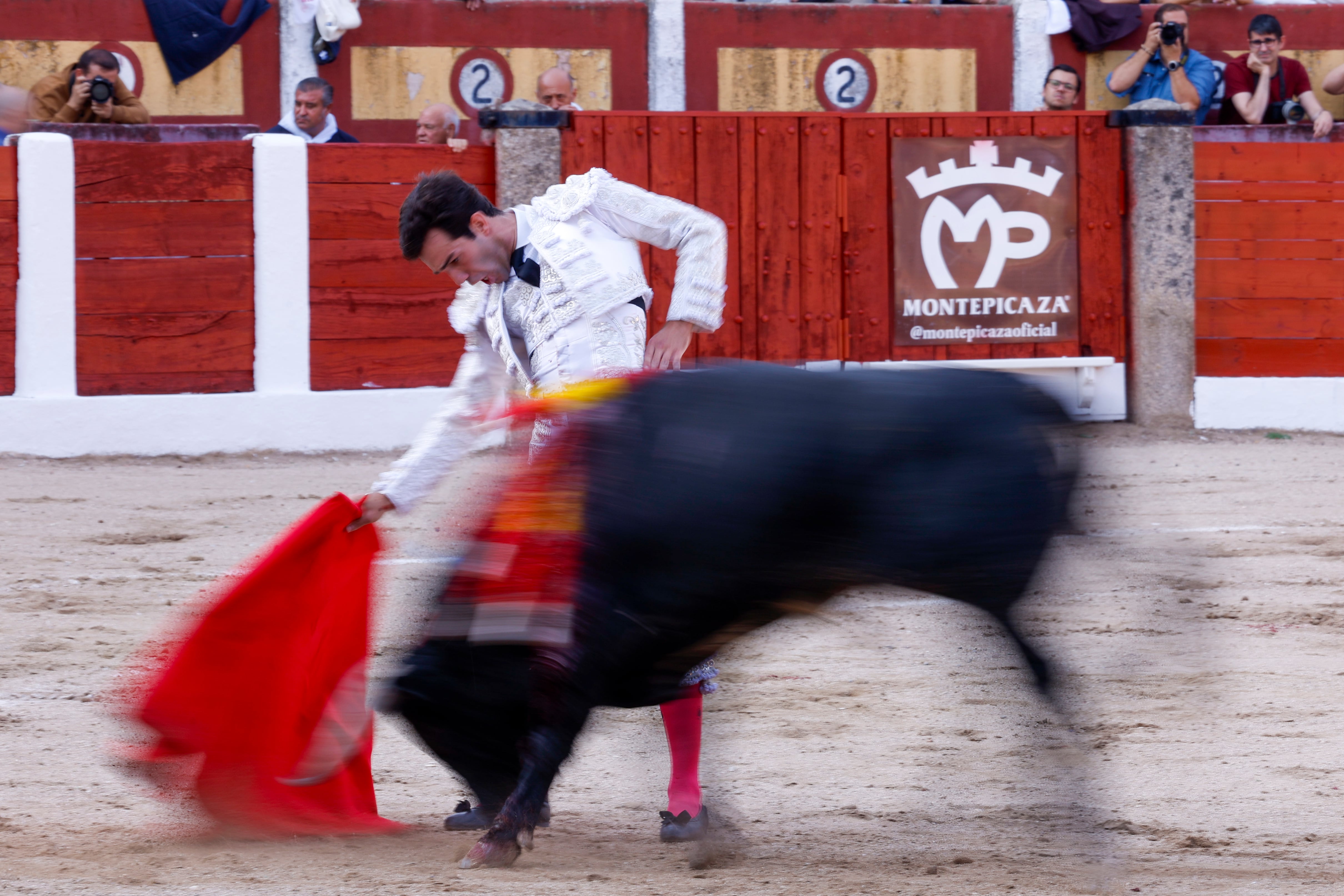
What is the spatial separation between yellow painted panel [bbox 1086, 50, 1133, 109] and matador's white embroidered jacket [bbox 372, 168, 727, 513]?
763cm

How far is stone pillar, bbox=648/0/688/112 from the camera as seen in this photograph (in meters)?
9.23

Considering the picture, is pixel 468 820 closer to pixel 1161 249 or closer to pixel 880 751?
pixel 880 751

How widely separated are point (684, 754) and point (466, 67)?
7259 mm

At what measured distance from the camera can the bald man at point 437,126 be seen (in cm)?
759

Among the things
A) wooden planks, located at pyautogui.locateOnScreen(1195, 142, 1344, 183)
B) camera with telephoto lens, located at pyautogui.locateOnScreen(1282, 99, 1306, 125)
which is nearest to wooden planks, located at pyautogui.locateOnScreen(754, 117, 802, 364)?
wooden planks, located at pyautogui.locateOnScreen(1195, 142, 1344, 183)

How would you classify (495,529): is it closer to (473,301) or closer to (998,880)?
(473,301)

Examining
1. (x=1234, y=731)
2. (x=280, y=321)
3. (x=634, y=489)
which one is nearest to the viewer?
(x=634, y=489)

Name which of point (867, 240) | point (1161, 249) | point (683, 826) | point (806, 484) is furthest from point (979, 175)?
point (806, 484)

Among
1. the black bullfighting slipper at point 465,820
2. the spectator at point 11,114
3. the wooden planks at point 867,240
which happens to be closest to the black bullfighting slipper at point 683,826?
the black bullfighting slipper at point 465,820

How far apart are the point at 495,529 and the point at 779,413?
0.46 meters

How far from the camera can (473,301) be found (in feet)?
8.52

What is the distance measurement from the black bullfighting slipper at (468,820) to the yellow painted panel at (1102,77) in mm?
8134

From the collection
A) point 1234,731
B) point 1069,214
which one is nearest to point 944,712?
point 1234,731

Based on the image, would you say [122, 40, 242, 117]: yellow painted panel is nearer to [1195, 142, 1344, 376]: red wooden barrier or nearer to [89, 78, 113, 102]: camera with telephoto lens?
[89, 78, 113, 102]: camera with telephoto lens
